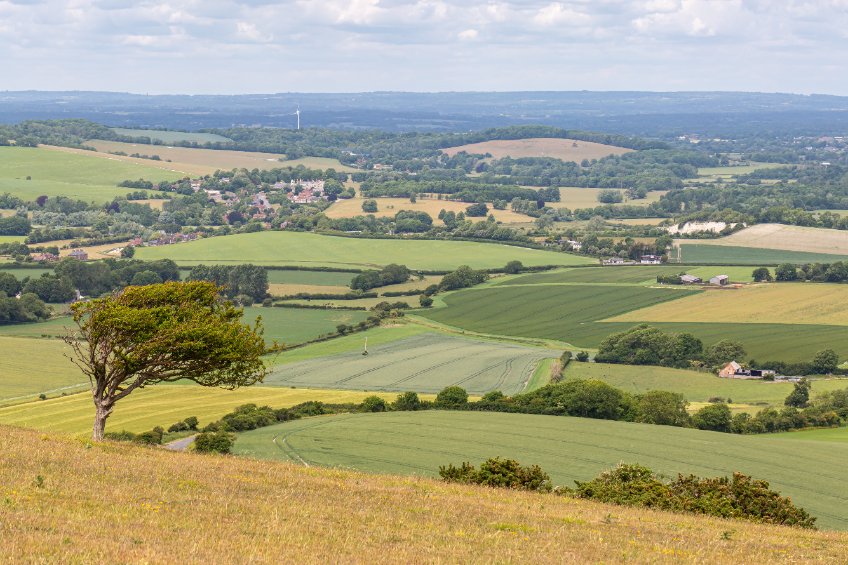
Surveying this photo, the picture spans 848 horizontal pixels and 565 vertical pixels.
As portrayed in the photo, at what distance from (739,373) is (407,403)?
97.2 ft

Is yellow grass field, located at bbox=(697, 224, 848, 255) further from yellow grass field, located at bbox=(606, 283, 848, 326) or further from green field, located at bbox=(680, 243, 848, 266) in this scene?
yellow grass field, located at bbox=(606, 283, 848, 326)

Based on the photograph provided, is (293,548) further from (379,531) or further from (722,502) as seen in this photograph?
(722,502)

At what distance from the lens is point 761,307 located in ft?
346

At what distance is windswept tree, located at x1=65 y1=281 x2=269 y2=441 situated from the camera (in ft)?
120

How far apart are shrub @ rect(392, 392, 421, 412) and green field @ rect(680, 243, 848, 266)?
78893 mm

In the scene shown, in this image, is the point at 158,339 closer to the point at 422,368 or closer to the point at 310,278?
the point at 422,368

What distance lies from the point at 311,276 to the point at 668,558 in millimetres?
110232

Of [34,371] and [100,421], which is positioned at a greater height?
[100,421]

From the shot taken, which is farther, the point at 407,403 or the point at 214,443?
the point at 407,403

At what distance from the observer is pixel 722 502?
112 feet

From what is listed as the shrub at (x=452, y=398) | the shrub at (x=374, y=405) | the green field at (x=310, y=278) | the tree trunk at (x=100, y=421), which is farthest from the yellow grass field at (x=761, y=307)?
the tree trunk at (x=100, y=421)

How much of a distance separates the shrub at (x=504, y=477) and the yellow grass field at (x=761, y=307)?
6765 cm

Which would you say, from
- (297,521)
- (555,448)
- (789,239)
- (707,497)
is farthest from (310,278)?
(297,521)

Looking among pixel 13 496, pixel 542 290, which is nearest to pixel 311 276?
pixel 542 290
